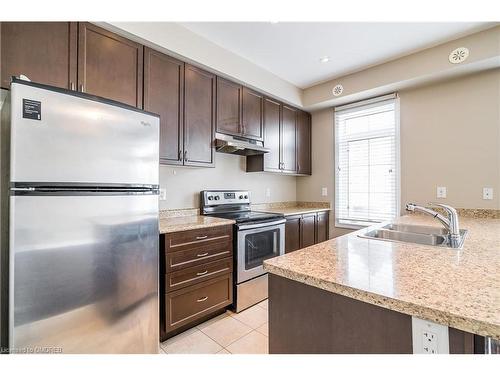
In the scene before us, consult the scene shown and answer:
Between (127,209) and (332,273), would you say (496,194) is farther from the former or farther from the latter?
(127,209)

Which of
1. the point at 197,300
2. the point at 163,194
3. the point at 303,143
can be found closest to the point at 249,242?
the point at 197,300

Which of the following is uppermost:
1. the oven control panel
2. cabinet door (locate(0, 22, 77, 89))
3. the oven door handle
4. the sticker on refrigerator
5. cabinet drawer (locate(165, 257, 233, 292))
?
cabinet door (locate(0, 22, 77, 89))

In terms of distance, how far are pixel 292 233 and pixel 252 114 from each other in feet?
4.96

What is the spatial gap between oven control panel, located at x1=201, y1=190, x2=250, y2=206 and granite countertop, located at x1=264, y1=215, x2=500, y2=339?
5.55 feet

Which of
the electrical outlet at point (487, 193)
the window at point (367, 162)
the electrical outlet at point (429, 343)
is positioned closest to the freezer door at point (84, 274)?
the electrical outlet at point (429, 343)

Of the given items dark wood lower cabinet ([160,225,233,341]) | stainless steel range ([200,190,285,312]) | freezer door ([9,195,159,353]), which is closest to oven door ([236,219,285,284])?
stainless steel range ([200,190,285,312])

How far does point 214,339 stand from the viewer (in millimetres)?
1868

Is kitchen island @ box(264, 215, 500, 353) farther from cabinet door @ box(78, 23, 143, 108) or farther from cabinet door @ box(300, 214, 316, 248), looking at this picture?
cabinet door @ box(300, 214, 316, 248)

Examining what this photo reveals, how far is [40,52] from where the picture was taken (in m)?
1.43

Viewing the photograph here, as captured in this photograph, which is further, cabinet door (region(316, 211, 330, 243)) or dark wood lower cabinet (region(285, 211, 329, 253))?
cabinet door (region(316, 211, 330, 243))

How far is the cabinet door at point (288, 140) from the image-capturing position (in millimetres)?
3281

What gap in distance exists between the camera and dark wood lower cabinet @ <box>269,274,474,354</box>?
2.18 ft
